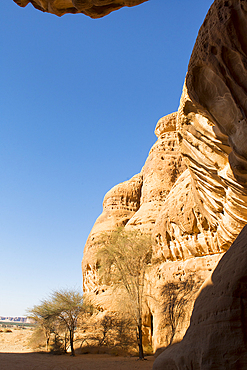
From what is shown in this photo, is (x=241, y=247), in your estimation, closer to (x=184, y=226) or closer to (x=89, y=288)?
(x=184, y=226)

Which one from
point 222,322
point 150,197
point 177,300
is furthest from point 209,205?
point 150,197

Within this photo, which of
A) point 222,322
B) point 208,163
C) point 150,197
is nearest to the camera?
point 222,322

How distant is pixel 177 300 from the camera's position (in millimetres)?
15438

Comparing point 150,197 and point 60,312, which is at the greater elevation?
point 150,197

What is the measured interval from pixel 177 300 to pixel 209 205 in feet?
19.0

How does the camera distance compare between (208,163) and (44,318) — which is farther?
(44,318)

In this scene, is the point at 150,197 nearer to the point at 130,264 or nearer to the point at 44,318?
the point at 130,264

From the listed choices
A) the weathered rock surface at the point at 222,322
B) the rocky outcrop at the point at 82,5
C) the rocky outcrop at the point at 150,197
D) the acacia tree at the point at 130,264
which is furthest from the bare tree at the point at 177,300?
the rocky outcrop at the point at 82,5

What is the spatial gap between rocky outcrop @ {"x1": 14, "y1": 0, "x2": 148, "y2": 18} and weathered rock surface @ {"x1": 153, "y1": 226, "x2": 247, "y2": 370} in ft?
18.8

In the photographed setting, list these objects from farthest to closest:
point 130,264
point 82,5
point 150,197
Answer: point 150,197 → point 130,264 → point 82,5

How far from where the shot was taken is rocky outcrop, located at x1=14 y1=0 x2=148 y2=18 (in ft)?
20.2

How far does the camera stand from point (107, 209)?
3231 centimetres

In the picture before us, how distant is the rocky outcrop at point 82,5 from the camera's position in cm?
615

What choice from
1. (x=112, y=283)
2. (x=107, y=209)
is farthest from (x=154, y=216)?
(x=107, y=209)
